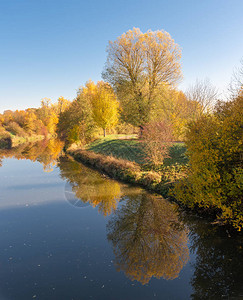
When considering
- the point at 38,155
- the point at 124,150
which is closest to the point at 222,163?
the point at 124,150

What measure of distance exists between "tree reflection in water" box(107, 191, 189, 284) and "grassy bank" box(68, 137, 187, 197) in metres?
2.57

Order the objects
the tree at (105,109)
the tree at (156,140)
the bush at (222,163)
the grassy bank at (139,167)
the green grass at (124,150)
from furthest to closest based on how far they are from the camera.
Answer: the tree at (105,109)
the green grass at (124,150)
the tree at (156,140)
the grassy bank at (139,167)
the bush at (222,163)

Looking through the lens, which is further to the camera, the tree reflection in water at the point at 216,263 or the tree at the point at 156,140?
the tree at the point at 156,140

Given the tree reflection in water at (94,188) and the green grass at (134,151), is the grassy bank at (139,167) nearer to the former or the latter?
the green grass at (134,151)

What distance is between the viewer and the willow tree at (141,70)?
2712 cm

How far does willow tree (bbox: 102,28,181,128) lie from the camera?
89.0ft

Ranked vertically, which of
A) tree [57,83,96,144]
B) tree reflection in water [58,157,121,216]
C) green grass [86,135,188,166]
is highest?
tree [57,83,96,144]

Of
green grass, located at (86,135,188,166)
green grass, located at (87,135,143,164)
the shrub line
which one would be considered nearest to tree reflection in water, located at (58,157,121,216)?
the shrub line

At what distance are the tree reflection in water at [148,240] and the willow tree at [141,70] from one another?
17.7 m

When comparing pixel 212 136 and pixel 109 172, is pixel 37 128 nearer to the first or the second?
pixel 109 172

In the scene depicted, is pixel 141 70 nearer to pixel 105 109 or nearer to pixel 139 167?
pixel 105 109

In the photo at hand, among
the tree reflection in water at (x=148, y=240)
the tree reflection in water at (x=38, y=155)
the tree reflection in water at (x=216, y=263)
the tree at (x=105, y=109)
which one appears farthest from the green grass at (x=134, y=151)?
the tree reflection in water at (x=216, y=263)

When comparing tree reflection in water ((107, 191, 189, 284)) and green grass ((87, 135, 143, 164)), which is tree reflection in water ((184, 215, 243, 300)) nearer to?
tree reflection in water ((107, 191, 189, 284))

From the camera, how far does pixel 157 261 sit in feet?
23.3
